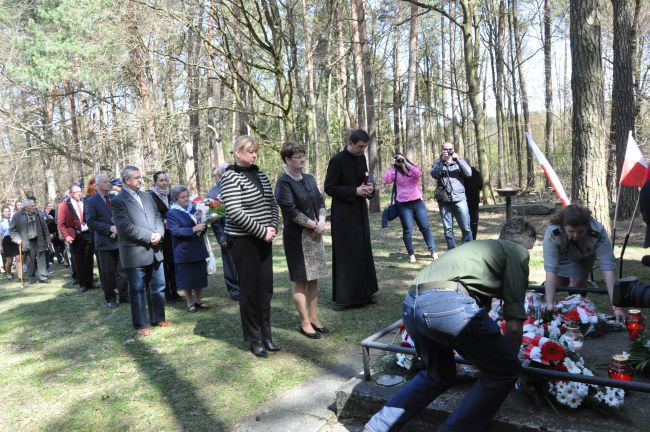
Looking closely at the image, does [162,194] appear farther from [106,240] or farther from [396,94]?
[396,94]

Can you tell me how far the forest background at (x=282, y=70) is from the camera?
11273mm

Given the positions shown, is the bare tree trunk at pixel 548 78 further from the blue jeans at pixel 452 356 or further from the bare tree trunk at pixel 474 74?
the blue jeans at pixel 452 356

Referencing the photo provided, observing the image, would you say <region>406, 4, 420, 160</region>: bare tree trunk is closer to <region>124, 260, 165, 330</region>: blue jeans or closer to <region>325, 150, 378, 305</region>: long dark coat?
<region>325, 150, 378, 305</region>: long dark coat

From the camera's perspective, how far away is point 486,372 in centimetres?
280

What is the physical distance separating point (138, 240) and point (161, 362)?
146 cm

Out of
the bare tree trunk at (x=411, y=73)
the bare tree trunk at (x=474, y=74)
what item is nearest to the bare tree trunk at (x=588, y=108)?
the bare tree trunk at (x=474, y=74)

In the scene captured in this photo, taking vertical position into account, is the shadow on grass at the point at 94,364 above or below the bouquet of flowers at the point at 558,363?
below

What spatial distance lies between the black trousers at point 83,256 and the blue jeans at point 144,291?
3865mm

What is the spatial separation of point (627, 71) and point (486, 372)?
11087 mm

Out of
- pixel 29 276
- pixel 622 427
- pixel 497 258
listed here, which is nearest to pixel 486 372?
pixel 497 258

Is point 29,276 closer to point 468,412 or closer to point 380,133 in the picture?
point 468,412

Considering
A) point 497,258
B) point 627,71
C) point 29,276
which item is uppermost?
point 627,71

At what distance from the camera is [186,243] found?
6.97 metres

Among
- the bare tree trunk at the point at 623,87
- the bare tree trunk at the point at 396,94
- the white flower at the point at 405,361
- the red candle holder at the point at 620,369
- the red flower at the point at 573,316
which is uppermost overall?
the bare tree trunk at the point at 396,94
